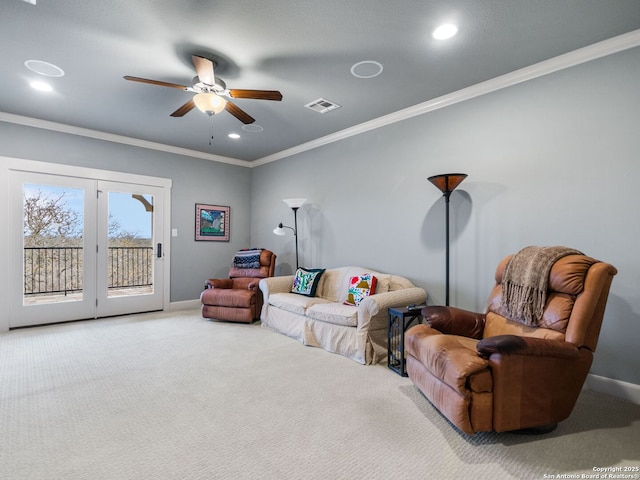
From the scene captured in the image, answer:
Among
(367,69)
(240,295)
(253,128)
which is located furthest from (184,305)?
(367,69)

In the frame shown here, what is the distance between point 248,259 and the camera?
17.5ft

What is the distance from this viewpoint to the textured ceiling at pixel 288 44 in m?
2.21

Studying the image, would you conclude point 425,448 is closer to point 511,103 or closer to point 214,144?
point 511,103

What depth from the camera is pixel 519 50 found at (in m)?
2.66

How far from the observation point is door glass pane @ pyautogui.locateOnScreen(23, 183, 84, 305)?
434cm

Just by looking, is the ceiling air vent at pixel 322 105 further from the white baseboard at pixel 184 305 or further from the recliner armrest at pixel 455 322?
the white baseboard at pixel 184 305

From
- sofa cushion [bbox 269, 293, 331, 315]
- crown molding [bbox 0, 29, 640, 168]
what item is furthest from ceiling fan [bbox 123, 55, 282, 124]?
sofa cushion [bbox 269, 293, 331, 315]

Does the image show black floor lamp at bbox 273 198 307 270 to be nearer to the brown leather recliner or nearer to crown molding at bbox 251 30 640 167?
crown molding at bbox 251 30 640 167

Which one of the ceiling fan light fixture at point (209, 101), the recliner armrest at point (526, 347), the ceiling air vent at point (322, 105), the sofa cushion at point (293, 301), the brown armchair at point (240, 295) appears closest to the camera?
the recliner armrest at point (526, 347)

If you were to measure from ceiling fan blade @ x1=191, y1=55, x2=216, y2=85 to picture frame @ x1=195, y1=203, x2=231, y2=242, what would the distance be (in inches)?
131

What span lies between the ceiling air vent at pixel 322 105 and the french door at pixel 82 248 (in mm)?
3085

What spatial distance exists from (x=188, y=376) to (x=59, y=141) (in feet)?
12.9

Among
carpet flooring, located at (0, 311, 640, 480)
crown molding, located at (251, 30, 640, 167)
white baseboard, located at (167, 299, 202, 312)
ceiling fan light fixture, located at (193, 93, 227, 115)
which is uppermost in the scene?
crown molding, located at (251, 30, 640, 167)

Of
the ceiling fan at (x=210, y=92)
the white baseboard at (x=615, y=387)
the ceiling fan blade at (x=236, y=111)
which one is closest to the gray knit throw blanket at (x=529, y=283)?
the white baseboard at (x=615, y=387)
